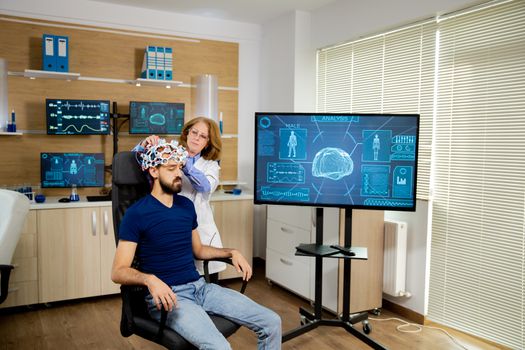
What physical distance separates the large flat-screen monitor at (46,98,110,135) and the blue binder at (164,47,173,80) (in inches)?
24.5

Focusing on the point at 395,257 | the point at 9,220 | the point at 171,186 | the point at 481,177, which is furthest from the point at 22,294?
the point at 481,177

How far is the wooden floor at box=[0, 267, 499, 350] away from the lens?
3.17 meters

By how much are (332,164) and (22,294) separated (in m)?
2.60

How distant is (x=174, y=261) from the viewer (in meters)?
2.23

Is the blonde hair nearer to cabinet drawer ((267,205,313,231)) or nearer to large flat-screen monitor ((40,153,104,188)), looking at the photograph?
cabinet drawer ((267,205,313,231))

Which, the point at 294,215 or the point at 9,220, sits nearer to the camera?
the point at 9,220

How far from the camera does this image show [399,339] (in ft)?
10.8

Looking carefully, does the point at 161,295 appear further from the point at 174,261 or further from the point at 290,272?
the point at 290,272

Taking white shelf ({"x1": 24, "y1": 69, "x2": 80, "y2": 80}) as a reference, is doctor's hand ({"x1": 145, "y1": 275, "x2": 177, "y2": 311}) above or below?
below

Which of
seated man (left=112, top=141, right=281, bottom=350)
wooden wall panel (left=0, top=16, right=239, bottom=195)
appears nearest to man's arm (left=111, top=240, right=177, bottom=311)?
seated man (left=112, top=141, right=281, bottom=350)

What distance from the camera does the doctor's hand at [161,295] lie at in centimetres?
192

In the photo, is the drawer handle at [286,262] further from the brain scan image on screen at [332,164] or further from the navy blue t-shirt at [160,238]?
the navy blue t-shirt at [160,238]

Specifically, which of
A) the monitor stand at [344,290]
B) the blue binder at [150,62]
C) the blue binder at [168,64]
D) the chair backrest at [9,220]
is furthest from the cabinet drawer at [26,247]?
the monitor stand at [344,290]

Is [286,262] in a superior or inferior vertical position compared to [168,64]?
inferior
